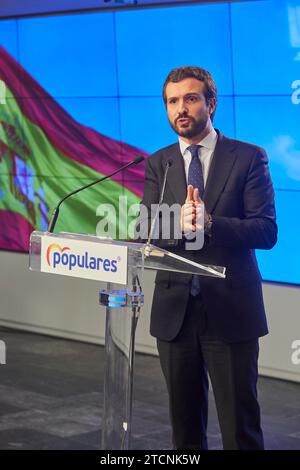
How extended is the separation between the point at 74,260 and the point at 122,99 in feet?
14.8

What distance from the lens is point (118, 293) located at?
9.52ft

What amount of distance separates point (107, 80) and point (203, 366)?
438cm

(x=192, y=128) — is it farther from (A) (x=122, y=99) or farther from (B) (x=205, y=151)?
(A) (x=122, y=99)

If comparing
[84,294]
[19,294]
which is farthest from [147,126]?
[19,294]

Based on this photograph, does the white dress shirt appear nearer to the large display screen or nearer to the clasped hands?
the clasped hands

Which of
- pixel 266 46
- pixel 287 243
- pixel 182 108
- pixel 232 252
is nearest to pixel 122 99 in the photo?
pixel 266 46

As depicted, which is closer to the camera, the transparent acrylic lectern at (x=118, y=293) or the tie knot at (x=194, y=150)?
the transparent acrylic lectern at (x=118, y=293)

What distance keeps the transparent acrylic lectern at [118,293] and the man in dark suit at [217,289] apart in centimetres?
36

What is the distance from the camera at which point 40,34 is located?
7.74 m

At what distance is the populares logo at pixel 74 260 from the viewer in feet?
9.43

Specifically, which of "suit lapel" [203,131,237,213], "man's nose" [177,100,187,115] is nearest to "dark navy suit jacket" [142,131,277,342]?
"suit lapel" [203,131,237,213]

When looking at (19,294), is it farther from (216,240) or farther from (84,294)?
(216,240)

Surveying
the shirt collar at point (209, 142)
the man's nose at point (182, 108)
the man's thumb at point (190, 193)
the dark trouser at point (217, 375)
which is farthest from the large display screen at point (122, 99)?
the man's thumb at point (190, 193)

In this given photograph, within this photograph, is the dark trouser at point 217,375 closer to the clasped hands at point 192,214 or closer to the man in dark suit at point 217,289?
the man in dark suit at point 217,289
